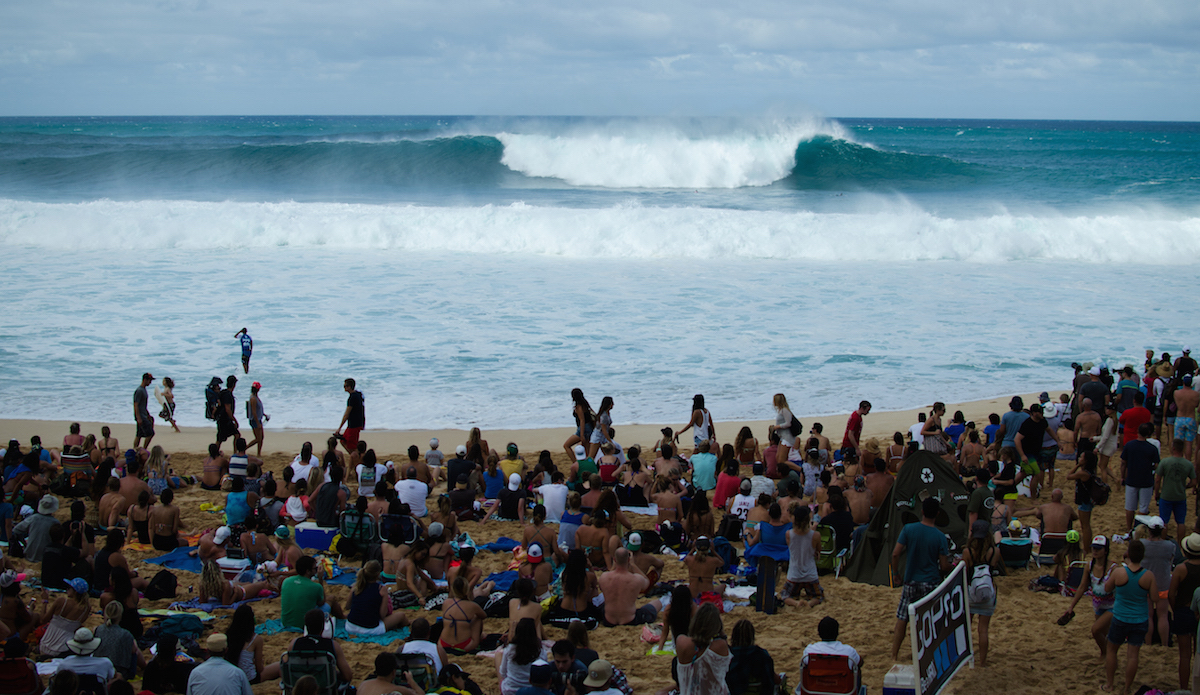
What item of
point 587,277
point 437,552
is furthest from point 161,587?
point 587,277

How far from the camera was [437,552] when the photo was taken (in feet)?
27.4

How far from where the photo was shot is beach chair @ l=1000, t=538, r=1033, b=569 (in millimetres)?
8555

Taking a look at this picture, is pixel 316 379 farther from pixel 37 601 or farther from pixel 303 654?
pixel 303 654

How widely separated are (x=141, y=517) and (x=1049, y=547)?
8447mm

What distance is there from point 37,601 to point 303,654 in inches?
137

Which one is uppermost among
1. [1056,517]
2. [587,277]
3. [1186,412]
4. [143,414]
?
[587,277]

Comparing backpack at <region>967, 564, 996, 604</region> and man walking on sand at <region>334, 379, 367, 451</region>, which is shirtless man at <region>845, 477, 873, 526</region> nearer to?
backpack at <region>967, 564, 996, 604</region>

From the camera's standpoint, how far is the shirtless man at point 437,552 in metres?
8.21

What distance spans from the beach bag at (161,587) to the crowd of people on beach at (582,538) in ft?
0.15

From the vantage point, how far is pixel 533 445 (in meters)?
12.4

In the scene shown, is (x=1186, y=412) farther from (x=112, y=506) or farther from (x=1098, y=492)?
(x=112, y=506)

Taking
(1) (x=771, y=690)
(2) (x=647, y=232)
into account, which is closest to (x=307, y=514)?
(1) (x=771, y=690)

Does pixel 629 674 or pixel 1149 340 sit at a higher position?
pixel 1149 340

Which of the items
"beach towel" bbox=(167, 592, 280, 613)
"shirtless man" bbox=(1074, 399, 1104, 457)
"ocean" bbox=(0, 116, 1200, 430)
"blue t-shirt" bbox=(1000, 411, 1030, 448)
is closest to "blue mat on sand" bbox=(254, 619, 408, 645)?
"beach towel" bbox=(167, 592, 280, 613)
